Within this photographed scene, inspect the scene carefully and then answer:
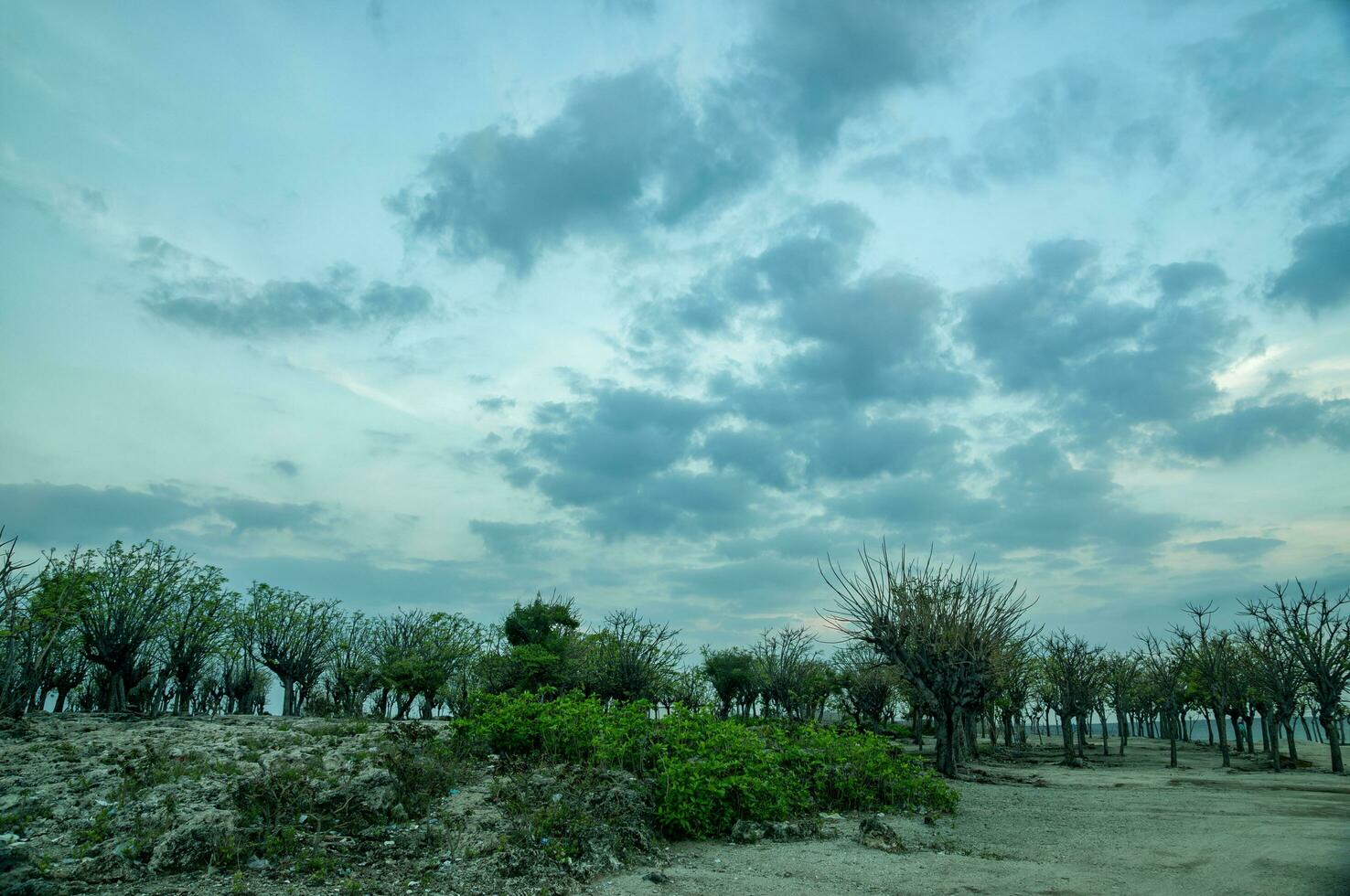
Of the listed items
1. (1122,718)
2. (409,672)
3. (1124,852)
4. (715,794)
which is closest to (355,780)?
(715,794)

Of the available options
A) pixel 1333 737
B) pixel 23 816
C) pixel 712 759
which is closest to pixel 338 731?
pixel 23 816

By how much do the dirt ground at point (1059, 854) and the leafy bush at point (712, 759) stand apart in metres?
0.66

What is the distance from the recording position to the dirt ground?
9289mm

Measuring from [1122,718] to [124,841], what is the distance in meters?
49.8

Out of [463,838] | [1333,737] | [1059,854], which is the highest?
[1333,737]

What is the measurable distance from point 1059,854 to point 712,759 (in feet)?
18.9

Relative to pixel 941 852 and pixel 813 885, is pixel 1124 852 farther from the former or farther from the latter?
pixel 813 885

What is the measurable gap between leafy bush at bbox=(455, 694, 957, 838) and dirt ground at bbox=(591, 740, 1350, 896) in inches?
26.2

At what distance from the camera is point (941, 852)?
1172 cm

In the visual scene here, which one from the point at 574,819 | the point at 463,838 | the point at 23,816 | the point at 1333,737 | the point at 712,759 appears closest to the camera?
the point at 23,816

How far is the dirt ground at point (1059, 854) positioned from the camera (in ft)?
30.5

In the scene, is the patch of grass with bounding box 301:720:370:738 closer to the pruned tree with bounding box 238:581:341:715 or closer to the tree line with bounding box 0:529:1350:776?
the tree line with bounding box 0:529:1350:776

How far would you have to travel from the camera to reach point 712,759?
12.0 meters

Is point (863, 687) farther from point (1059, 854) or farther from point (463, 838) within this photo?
point (463, 838)
